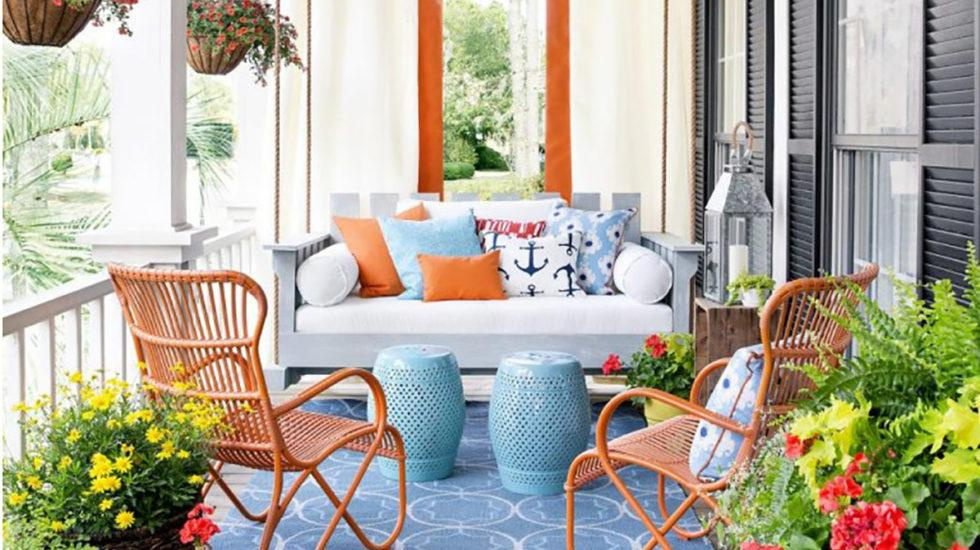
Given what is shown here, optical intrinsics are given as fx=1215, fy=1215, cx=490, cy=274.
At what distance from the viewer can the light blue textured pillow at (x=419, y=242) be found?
5.18m

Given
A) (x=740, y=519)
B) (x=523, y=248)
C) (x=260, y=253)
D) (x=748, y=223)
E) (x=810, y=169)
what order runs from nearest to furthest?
1. (x=740, y=519)
2. (x=810, y=169)
3. (x=748, y=223)
4. (x=523, y=248)
5. (x=260, y=253)

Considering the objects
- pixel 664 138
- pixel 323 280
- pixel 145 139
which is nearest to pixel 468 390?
pixel 323 280

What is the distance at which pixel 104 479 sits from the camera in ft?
8.15

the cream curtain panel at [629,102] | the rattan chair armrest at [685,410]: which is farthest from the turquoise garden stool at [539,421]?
the cream curtain panel at [629,102]

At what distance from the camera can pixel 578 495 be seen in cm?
400

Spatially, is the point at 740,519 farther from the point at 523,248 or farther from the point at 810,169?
the point at 523,248

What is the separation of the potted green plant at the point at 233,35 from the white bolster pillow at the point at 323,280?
101 cm

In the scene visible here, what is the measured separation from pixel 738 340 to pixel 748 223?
3.09ft

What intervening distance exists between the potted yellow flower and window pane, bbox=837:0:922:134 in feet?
6.76

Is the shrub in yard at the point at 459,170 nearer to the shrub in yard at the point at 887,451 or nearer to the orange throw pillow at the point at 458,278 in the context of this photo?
the orange throw pillow at the point at 458,278

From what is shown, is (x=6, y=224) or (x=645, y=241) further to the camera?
(x=6, y=224)

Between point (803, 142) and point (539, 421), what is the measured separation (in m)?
1.38

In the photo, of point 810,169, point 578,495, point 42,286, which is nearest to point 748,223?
point 810,169

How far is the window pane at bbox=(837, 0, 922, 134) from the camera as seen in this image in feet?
10.9
